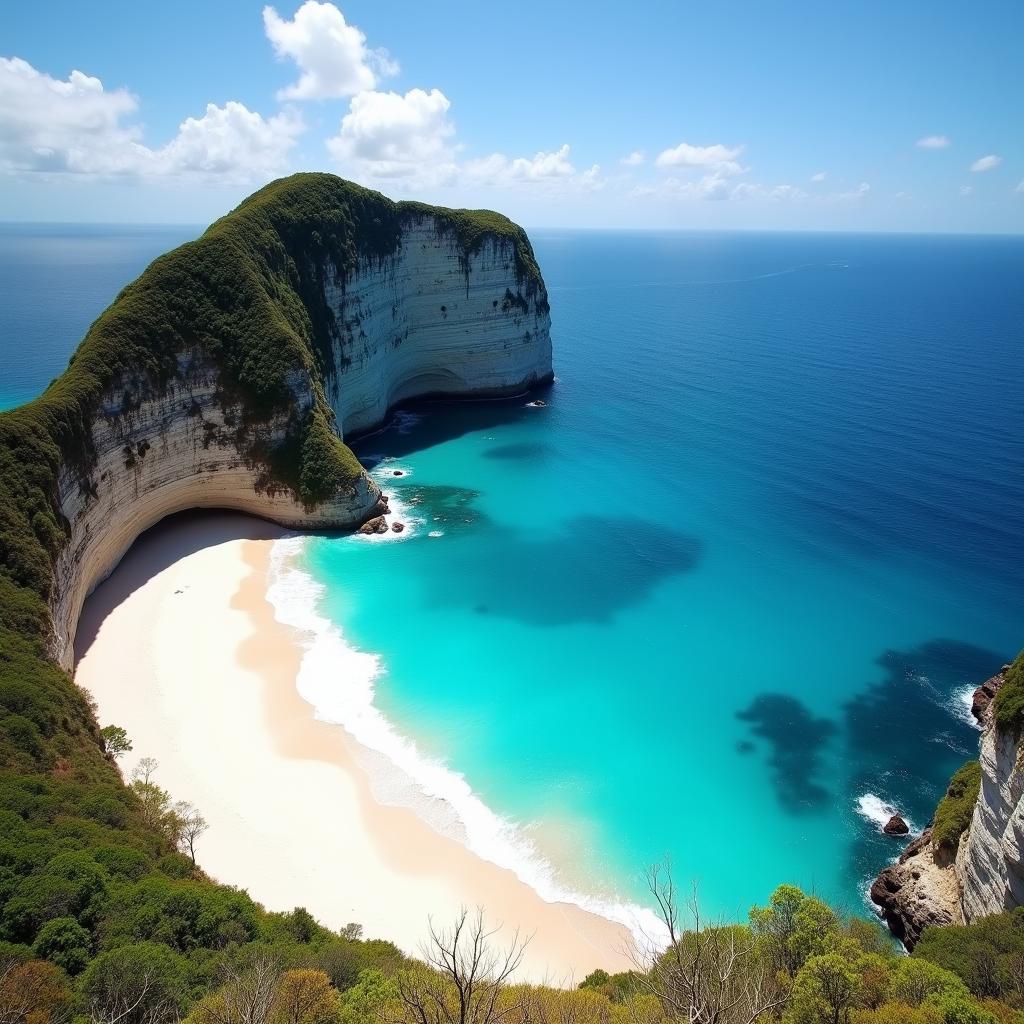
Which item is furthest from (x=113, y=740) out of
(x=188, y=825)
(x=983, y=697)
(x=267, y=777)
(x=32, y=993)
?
(x=983, y=697)

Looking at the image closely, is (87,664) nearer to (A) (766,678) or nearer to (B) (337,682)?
(B) (337,682)

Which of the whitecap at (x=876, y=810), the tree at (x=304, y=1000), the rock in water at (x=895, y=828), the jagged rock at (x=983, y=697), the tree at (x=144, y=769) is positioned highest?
the tree at (x=304, y=1000)

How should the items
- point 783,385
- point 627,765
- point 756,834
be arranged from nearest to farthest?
1. point 756,834
2. point 627,765
3. point 783,385

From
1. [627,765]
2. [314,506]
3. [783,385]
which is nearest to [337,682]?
[627,765]

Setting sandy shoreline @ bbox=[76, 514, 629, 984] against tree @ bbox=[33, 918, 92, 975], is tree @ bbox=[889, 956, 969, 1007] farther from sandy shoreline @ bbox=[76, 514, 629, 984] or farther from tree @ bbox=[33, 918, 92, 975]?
tree @ bbox=[33, 918, 92, 975]

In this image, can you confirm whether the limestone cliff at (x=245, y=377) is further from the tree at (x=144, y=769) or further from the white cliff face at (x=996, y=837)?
the white cliff face at (x=996, y=837)

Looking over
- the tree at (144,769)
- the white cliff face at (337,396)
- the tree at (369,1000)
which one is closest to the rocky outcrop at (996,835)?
the tree at (369,1000)

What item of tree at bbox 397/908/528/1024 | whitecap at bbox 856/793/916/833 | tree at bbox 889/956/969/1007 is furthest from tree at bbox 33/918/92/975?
whitecap at bbox 856/793/916/833

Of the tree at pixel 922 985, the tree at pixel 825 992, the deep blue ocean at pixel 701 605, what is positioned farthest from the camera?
the deep blue ocean at pixel 701 605
